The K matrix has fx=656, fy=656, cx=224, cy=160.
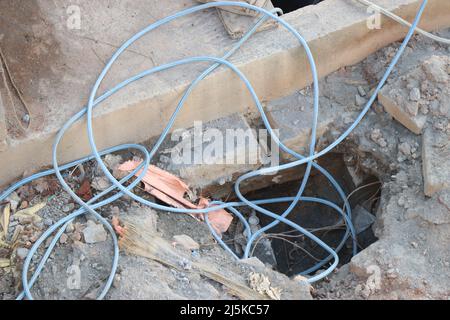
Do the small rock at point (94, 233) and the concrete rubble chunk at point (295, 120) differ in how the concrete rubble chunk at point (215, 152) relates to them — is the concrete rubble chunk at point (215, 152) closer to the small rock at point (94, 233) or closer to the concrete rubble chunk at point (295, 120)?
the concrete rubble chunk at point (295, 120)

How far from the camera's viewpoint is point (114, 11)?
387cm

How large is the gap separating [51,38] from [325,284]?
2.04m

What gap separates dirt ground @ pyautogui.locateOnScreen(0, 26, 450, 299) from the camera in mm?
3186

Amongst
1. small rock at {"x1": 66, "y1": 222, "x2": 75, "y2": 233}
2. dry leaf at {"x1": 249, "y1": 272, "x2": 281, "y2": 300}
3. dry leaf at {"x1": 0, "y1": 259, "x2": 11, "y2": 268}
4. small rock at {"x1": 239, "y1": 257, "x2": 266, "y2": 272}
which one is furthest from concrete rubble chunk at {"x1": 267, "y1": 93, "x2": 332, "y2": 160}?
dry leaf at {"x1": 0, "y1": 259, "x2": 11, "y2": 268}

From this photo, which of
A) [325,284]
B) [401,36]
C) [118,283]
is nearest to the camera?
[118,283]

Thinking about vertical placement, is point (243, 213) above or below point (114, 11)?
below

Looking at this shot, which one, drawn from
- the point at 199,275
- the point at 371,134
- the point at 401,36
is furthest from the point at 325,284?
the point at 401,36

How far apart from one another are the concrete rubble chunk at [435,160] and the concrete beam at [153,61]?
0.72 m

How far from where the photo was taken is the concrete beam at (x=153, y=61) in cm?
354

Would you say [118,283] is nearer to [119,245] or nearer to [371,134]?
[119,245]

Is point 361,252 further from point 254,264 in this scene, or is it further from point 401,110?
point 401,110

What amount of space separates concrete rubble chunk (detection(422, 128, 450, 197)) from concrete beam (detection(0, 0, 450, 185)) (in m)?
0.72

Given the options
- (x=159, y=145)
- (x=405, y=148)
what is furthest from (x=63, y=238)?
(x=405, y=148)

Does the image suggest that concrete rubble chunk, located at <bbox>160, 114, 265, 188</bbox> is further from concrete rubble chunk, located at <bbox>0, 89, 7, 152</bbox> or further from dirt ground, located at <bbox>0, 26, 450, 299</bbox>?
concrete rubble chunk, located at <bbox>0, 89, 7, 152</bbox>
